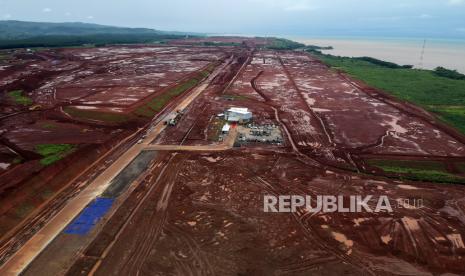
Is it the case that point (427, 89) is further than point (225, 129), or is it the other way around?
point (427, 89)

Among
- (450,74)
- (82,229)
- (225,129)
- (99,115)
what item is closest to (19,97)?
(99,115)

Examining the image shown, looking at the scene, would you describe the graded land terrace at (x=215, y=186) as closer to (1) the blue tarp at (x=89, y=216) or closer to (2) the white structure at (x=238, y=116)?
(1) the blue tarp at (x=89, y=216)

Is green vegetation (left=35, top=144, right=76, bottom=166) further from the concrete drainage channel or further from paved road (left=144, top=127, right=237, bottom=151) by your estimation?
paved road (left=144, top=127, right=237, bottom=151)

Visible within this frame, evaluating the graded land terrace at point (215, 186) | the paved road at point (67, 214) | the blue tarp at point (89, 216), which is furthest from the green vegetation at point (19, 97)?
the blue tarp at point (89, 216)

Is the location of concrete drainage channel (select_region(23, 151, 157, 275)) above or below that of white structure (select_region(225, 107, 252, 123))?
below

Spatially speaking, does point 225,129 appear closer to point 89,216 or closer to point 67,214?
point 89,216

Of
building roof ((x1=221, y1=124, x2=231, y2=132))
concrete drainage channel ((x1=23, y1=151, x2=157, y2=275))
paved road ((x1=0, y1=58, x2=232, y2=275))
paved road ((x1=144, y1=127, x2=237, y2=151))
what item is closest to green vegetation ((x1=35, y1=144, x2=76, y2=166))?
paved road ((x1=0, y1=58, x2=232, y2=275))
